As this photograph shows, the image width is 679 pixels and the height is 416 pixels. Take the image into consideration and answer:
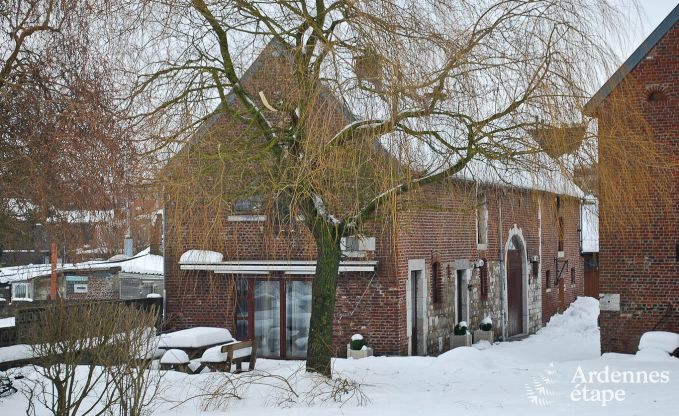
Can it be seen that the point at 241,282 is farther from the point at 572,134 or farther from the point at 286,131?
the point at 572,134

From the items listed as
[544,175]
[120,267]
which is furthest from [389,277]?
[120,267]

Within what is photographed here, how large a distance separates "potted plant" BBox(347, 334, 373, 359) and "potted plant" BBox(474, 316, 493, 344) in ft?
20.4

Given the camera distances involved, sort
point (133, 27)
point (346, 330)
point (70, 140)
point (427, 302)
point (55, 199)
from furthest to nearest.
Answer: point (427, 302) → point (346, 330) → point (133, 27) → point (55, 199) → point (70, 140)

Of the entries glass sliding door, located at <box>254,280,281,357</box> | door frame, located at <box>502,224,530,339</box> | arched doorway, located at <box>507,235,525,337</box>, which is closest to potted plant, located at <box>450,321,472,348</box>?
A: glass sliding door, located at <box>254,280,281,357</box>

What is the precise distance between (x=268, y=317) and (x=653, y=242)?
9.09 m

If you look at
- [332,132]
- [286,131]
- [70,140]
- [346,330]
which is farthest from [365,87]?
[346,330]

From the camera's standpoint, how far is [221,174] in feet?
36.6

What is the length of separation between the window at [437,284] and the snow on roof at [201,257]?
5512 mm

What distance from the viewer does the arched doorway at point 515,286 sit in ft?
90.4

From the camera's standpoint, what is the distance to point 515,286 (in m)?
28.3

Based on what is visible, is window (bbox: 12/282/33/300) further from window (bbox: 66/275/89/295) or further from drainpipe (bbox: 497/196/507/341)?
drainpipe (bbox: 497/196/507/341)

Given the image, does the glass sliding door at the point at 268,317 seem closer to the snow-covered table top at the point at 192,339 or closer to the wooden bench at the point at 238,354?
the snow-covered table top at the point at 192,339

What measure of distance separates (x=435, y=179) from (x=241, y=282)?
9.88 meters

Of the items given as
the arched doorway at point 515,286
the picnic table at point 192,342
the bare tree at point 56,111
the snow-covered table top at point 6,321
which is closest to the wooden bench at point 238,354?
the picnic table at point 192,342
